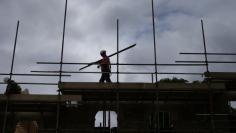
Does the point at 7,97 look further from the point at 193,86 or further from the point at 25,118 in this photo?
the point at 193,86

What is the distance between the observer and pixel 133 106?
17.2 meters

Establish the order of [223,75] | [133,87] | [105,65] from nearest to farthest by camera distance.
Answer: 1. [133,87]
2. [223,75]
3. [105,65]

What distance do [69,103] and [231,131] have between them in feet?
21.7

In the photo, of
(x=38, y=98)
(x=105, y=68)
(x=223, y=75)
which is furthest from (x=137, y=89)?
(x=38, y=98)

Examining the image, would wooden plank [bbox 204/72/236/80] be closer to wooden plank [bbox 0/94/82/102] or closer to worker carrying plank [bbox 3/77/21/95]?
wooden plank [bbox 0/94/82/102]

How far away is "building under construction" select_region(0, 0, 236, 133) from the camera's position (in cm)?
1538

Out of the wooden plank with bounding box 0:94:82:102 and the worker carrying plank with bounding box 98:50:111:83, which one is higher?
the worker carrying plank with bounding box 98:50:111:83

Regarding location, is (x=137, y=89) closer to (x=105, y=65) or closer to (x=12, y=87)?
(x=105, y=65)

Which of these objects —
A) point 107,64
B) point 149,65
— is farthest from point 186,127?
point 107,64

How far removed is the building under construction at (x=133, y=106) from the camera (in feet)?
50.4

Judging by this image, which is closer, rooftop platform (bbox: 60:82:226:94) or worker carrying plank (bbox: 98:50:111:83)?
rooftop platform (bbox: 60:82:226:94)

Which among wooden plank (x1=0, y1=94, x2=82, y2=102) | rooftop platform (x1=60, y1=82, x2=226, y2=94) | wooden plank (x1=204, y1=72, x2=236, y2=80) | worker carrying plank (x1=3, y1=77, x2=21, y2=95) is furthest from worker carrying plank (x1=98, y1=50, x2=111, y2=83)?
wooden plank (x1=204, y1=72, x2=236, y2=80)

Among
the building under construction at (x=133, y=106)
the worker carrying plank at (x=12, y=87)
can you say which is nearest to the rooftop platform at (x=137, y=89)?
the building under construction at (x=133, y=106)

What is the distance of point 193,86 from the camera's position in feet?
50.3
